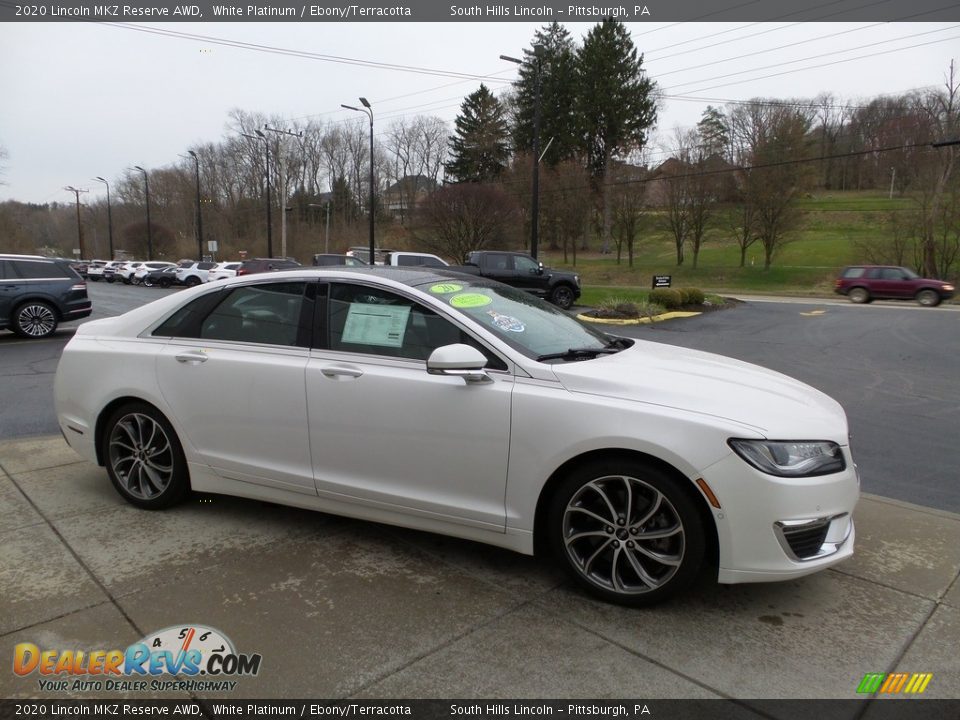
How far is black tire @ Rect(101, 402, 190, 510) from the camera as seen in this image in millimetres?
3953

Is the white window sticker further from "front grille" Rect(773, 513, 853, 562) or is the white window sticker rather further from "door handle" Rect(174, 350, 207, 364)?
"front grille" Rect(773, 513, 853, 562)

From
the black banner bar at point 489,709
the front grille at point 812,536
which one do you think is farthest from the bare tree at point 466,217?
the black banner bar at point 489,709

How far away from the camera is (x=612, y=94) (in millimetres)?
57656

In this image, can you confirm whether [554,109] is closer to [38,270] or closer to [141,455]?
[38,270]

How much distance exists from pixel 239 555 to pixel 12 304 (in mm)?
12304

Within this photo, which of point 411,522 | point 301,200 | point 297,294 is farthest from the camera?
point 301,200

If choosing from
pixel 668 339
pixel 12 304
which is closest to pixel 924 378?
pixel 668 339

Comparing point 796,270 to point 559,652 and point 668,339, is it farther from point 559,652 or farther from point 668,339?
point 559,652

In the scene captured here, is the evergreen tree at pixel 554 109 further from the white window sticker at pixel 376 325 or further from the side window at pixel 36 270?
the white window sticker at pixel 376 325

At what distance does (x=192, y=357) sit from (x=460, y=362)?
183 cm

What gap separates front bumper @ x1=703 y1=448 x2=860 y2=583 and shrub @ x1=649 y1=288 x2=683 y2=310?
60.0 ft

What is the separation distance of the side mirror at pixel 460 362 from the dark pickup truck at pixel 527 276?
18540 millimetres

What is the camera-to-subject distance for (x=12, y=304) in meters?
12.6

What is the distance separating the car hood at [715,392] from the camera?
2836 mm
